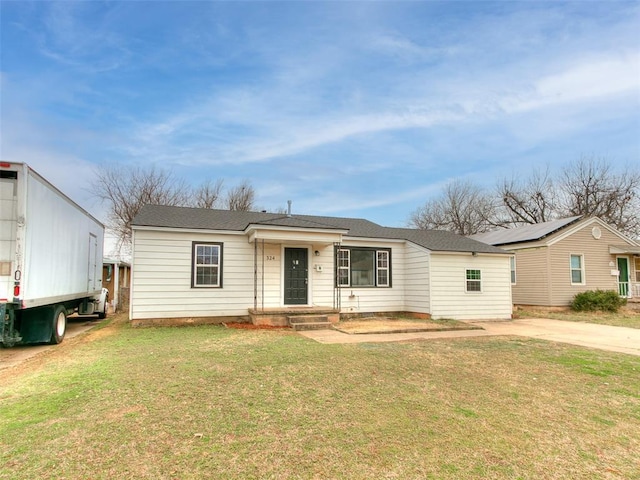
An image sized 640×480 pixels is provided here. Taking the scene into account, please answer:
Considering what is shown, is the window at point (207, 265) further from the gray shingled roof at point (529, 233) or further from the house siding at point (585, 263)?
the house siding at point (585, 263)

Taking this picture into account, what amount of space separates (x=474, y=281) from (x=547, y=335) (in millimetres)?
3704

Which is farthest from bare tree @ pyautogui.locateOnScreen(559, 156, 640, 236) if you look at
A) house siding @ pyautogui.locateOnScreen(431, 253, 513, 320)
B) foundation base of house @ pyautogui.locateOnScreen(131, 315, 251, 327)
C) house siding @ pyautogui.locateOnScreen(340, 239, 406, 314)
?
foundation base of house @ pyautogui.locateOnScreen(131, 315, 251, 327)

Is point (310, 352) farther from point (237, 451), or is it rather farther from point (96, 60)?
point (96, 60)

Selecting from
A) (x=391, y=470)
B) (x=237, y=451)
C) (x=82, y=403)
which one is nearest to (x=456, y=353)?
(x=391, y=470)

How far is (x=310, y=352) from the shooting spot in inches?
280

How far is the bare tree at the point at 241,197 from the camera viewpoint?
30000mm

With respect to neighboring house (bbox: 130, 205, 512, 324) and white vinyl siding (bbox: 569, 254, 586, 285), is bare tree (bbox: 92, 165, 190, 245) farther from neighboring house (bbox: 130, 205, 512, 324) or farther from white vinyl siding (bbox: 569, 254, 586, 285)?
white vinyl siding (bbox: 569, 254, 586, 285)

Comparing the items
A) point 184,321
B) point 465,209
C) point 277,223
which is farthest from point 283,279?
point 465,209

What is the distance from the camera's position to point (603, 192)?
1159 inches

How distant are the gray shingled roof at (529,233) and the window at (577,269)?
1.73 m

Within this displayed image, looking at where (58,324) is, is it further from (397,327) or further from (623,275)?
(623,275)

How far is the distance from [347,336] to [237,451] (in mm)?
6438

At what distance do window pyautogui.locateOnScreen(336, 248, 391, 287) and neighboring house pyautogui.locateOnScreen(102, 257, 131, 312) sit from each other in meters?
10.3

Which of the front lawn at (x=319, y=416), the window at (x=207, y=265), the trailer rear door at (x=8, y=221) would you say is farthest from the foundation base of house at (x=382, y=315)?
the trailer rear door at (x=8, y=221)
